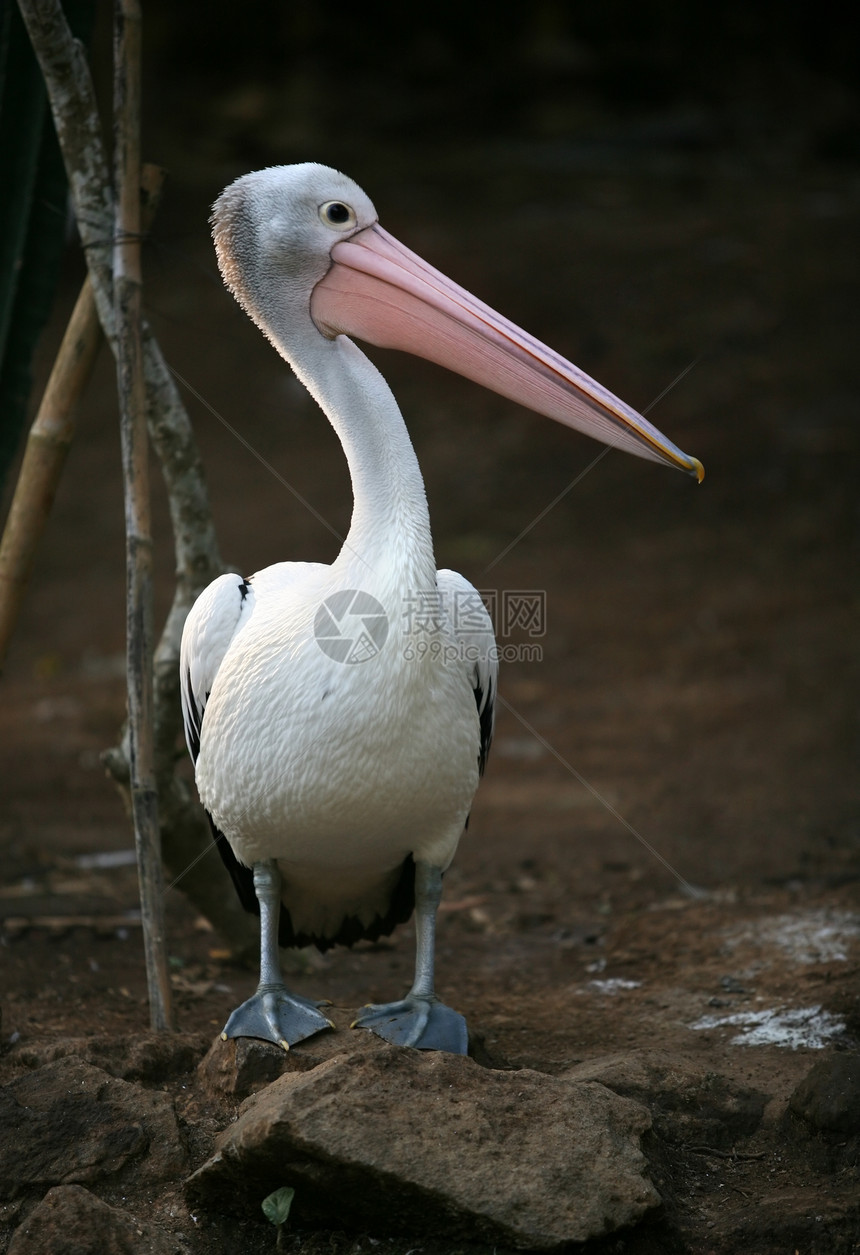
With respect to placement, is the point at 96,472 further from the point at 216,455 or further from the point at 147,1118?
the point at 147,1118

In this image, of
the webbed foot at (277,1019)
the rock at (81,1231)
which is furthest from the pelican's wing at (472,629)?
the rock at (81,1231)

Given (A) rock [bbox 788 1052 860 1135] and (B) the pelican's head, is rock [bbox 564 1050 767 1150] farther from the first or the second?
(B) the pelican's head

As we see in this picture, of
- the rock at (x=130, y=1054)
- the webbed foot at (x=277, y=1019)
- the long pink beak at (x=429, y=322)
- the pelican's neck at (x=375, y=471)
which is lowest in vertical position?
the rock at (x=130, y=1054)

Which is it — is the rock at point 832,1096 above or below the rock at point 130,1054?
above

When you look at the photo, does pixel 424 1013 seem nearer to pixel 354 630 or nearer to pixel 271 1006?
pixel 271 1006

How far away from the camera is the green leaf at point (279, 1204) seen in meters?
2.64


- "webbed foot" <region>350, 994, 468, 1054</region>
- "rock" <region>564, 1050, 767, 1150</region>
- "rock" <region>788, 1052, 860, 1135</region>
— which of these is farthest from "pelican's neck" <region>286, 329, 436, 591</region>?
"rock" <region>788, 1052, 860, 1135</region>

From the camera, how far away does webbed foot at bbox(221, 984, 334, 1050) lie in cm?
319

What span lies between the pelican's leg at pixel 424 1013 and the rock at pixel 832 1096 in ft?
2.74

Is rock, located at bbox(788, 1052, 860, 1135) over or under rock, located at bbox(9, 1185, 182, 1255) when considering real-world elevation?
over

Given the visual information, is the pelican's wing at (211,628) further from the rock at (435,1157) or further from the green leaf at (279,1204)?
the green leaf at (279,1204)

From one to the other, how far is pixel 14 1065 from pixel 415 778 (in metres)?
1.34

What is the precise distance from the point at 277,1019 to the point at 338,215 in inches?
83.1

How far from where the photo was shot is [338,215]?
3406 mm
